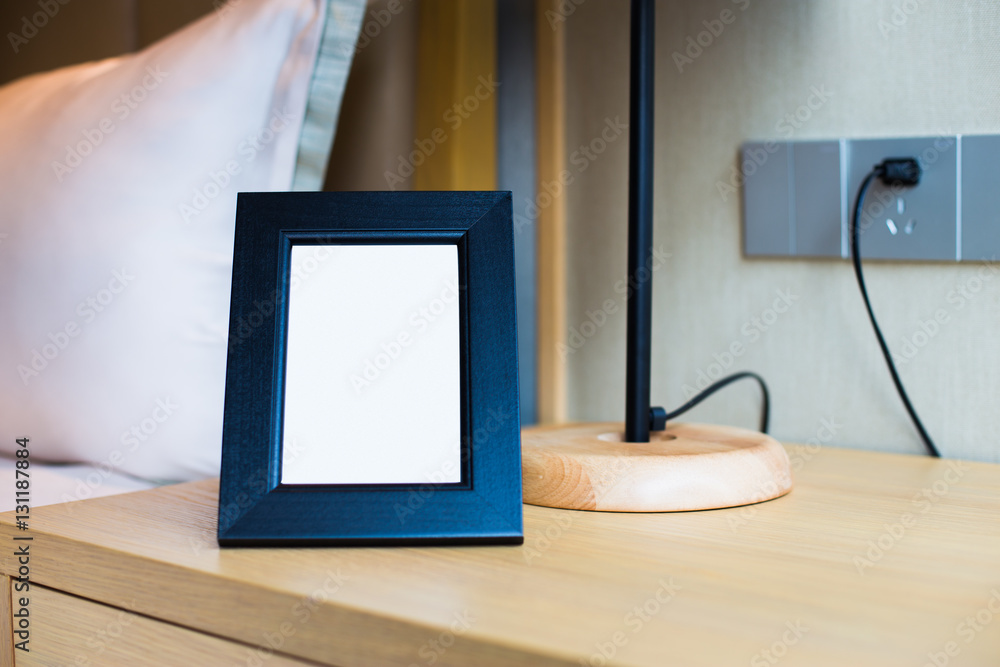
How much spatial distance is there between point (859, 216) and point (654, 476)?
0.38 metres

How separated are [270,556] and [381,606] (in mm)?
109

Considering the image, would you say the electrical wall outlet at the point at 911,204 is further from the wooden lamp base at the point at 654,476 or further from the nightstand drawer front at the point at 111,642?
the nightstand drawer front at the point at 111,642

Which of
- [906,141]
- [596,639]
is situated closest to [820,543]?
[596,639]

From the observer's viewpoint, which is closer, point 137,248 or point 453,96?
point 137,248

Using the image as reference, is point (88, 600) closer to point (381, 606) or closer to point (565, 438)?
point (381, 606)

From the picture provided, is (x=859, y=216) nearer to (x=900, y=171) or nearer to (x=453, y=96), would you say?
(x=900, y=171)

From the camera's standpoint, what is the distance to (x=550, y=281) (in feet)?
3.14

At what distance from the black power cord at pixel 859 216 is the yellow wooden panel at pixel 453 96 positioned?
423mm

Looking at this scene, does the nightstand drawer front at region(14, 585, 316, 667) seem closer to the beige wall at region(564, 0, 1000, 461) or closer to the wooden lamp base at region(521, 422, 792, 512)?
the wooden lamp base at region(521, 422, 792, 512)

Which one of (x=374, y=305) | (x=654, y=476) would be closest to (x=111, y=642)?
(x=374, y=305)

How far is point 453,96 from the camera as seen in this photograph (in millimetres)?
903

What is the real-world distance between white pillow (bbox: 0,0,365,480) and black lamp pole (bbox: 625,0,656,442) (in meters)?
0.38

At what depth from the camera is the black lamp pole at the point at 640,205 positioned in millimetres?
629

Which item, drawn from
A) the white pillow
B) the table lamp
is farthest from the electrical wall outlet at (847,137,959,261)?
the white pillow
